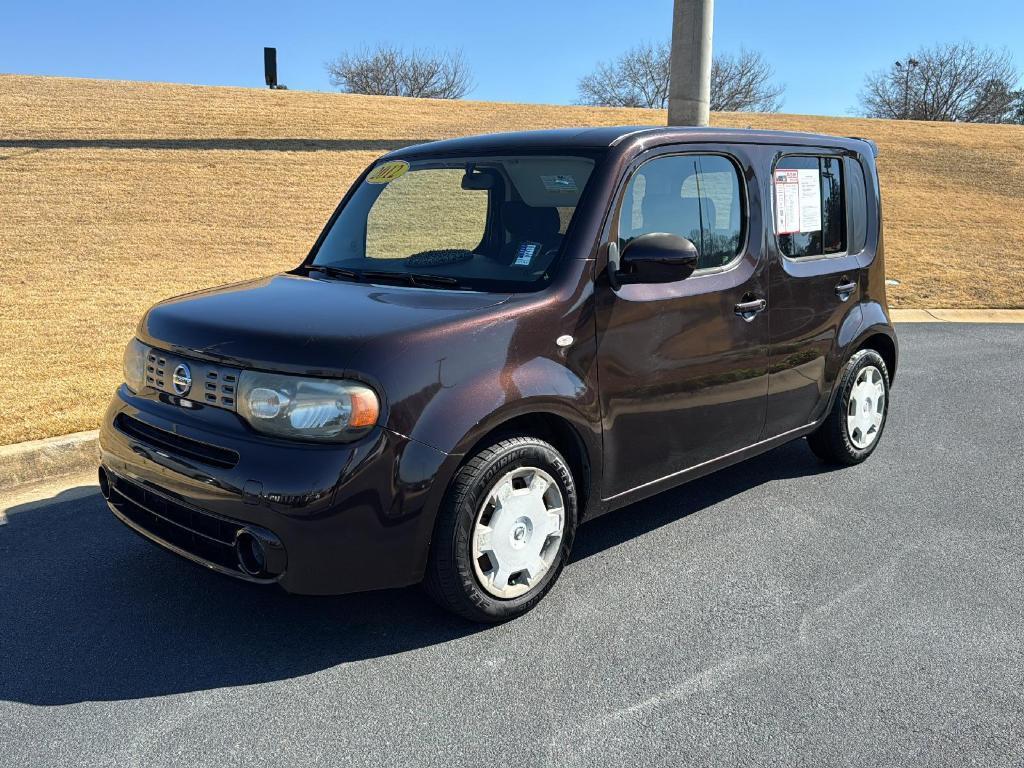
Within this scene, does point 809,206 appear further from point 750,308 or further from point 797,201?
point 750,308

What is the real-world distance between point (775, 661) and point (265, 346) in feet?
6.79

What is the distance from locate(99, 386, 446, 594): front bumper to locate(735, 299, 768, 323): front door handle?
5.77 ft

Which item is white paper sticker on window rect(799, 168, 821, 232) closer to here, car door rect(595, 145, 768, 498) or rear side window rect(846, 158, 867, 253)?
rear side window rect(846, 158, 867, 253)

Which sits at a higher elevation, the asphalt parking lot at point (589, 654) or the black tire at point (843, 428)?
the black tire at point (843, 428)

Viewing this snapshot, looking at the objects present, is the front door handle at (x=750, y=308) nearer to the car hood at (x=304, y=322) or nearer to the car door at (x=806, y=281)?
the car door at (x=806, y=281)

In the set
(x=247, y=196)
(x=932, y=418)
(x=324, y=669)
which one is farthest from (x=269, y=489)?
(x=247, y=196)

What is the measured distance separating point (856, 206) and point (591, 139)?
2.00 meters

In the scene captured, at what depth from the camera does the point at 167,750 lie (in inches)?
107

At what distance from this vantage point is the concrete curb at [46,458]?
16.2 ft

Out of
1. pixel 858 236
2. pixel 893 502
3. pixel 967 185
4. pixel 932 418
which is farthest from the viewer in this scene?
pixel 967 185

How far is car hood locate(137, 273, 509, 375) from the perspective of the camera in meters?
3.06

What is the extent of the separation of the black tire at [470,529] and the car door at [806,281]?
5.14 ft

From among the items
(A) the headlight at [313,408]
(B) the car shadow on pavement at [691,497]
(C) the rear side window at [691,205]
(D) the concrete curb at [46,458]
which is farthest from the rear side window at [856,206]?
(D) the concrete curb at [46,458]

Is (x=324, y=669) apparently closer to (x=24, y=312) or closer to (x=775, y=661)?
(x=775, y=661)
